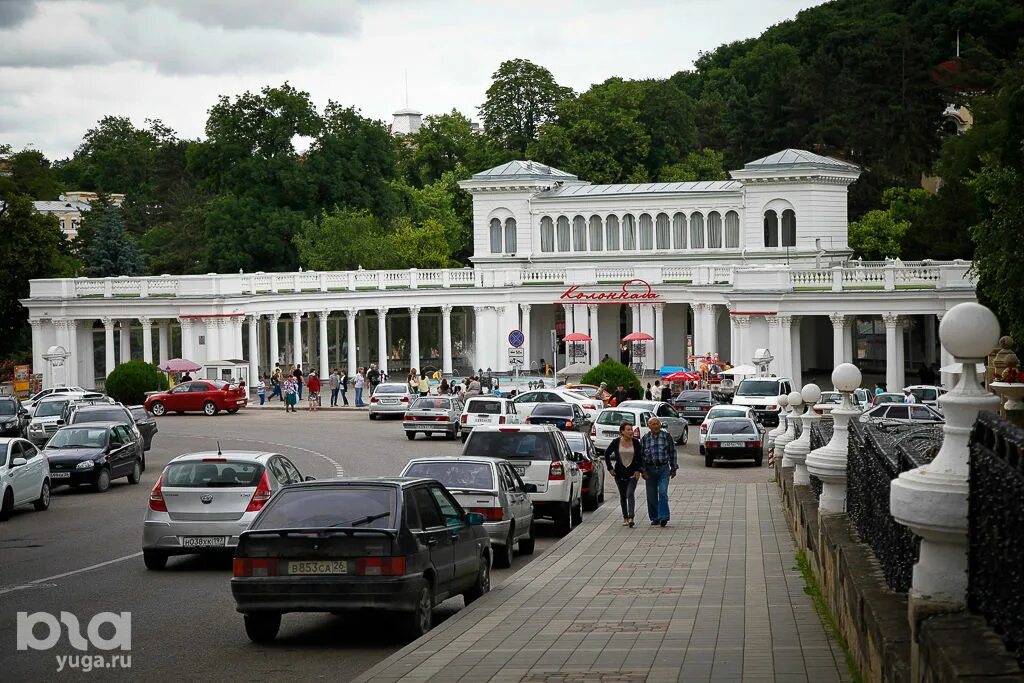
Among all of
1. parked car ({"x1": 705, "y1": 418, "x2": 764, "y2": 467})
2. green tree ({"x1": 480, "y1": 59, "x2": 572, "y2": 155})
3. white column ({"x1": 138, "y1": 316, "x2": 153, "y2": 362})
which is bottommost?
parked car ({"x1": 705, "y1": 418, "x2": 764, "y2": 467})

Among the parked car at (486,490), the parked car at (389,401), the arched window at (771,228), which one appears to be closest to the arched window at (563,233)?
the arched window at (771,228)

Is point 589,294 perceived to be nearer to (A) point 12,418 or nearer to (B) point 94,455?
(A) point 12,418

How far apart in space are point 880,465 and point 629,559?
366 inches

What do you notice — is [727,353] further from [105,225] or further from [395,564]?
[395,564]

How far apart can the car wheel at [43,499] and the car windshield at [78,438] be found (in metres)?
3.75

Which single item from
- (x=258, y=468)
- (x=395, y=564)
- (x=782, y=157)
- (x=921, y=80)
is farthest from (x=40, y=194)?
(x=395, y=564)

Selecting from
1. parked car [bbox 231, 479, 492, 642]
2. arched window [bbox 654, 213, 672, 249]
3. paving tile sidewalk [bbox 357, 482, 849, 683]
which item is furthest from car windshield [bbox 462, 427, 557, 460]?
arched window [bbox 654, 213, 672, 249]

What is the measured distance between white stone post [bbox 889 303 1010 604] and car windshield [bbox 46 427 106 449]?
27.2 m

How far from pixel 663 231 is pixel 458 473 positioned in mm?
67924

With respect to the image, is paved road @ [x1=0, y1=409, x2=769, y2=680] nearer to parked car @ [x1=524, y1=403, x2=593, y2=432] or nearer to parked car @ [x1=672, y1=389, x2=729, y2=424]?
parked car @ [x1=524, y1=403, x2=593, y2=432]

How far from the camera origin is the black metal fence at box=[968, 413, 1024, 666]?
580 cm

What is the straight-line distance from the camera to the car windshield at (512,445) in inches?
952

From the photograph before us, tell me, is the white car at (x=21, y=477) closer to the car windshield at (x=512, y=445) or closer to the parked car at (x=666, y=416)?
the car windshield at (x=512, y=445)

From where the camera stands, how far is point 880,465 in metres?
10.4
